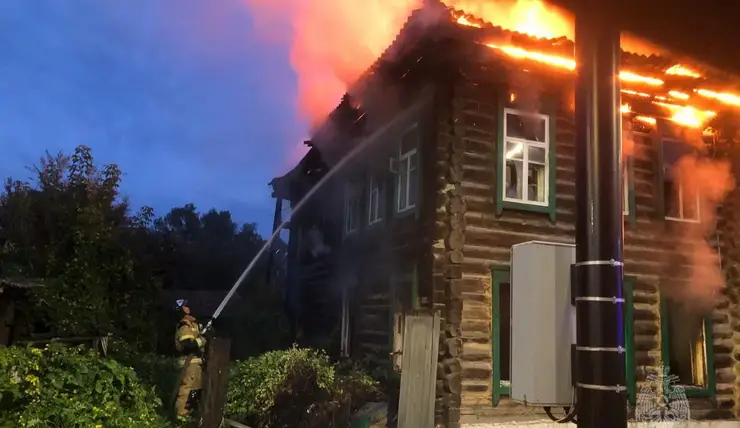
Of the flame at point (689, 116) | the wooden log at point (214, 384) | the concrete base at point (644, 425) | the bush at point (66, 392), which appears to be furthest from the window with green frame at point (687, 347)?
the bush at point (66, 392)

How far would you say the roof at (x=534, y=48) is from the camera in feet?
29.3

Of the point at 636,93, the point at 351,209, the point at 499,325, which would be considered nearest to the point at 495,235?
the point at 499,325

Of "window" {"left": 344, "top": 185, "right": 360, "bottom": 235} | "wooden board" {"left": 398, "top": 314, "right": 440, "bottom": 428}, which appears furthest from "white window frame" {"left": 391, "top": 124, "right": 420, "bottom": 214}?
"wooden board" {"left": 398, "top": 314, "right": 440, "bottom": 428}

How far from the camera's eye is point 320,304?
15.4 metres

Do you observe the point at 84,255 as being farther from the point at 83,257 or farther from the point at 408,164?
the point at 408,164

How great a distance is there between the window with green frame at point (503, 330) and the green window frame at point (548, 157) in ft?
3.41

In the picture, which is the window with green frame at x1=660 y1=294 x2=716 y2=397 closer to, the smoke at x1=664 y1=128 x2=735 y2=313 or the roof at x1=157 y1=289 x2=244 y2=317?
the smoke at x1=664 y1=128 x2=735 y2=313

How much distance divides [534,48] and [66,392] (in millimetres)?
7902

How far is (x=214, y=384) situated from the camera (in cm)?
725

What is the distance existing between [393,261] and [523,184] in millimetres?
2654

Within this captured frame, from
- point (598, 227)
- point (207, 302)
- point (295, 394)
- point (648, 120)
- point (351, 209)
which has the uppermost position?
point (648, 120)

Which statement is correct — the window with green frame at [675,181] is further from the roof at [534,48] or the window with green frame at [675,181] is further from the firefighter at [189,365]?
the firefighter at [189,365]

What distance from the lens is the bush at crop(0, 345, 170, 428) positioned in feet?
20.7

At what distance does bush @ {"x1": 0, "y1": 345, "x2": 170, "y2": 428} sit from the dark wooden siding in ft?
14.4
